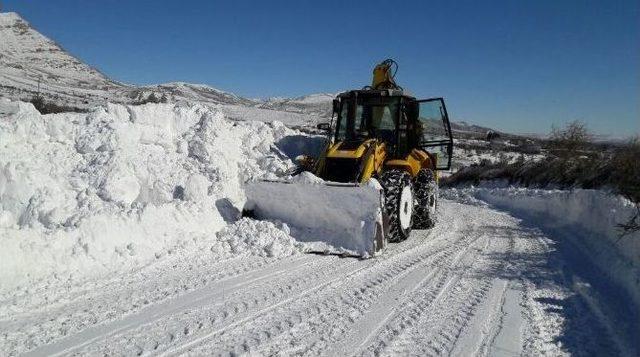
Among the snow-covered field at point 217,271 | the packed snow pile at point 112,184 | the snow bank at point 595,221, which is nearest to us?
the snow-covered field at point 217,271

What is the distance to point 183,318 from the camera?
13.3 ft

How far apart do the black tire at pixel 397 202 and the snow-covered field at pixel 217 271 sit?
35cm

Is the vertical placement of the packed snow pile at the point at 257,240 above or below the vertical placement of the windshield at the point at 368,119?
below

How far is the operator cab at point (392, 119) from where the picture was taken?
343 inches

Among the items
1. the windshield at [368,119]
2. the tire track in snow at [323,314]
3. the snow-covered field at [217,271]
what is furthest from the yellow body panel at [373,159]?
the tire track in snow at [323,314]

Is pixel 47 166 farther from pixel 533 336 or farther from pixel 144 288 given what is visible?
pixel 533 336

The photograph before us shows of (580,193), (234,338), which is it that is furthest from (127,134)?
(580,193)

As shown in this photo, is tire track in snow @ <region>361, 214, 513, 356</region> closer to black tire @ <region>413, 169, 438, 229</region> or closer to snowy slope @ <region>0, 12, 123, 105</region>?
black tire @ <region>413, 169, 438, 229</region>

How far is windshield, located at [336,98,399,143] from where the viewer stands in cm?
879

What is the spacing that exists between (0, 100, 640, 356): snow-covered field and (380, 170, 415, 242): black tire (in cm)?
35

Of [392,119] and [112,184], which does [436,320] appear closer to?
[112,184]

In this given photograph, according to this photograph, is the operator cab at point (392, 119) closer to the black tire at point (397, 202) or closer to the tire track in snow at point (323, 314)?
the black tire at point (397, 202)

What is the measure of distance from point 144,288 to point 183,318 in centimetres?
98

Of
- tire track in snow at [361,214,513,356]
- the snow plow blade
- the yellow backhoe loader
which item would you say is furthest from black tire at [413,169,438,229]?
tire track in snow at [361,214,513,356]
